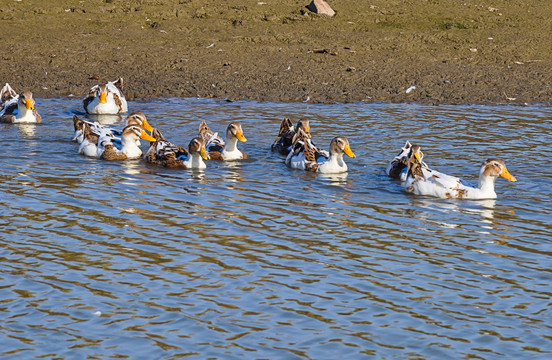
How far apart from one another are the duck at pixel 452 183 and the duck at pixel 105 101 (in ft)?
28.6

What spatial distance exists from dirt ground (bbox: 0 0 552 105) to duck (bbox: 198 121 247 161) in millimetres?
5657

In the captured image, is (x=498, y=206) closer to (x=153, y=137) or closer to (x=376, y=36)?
(x=153, y=137)

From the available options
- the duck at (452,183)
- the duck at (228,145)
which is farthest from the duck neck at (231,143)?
the duck at (452,183)

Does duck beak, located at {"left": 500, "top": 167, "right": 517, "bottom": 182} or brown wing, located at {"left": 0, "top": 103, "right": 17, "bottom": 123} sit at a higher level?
brown wing, located at {"left": 0, "top": 103, "right": 17, "bottom": 123}

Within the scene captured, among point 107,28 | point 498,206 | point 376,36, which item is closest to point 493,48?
point 376,36

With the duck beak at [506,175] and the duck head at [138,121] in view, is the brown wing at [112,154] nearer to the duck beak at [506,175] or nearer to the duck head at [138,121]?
the duck head at [138,121]

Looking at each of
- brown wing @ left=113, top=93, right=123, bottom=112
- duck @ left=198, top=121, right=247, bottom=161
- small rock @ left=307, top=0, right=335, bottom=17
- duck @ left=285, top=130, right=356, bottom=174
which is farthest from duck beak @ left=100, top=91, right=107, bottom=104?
small rock @ left=307, top=0, right=335, bottom=17

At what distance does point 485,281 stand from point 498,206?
3.42 m

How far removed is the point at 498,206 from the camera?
483 inches

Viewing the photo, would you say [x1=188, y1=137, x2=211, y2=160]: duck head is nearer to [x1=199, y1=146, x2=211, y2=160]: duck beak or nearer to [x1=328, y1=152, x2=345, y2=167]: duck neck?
[x1=199, y1=146, x2=211, y2=160]: duck beak

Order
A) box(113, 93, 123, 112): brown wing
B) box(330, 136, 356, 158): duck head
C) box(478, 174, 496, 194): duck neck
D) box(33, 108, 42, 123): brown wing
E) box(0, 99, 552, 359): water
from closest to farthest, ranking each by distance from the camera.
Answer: box(0, 99, 552, 359): water
box(478, 174, 496, 194): duck neck
box(330, 136, 356, 158): duck head
box(33, 108, 42, 123): brown wing
box(113, 93, 123, 112): brown wing

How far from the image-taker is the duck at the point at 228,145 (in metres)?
15.2

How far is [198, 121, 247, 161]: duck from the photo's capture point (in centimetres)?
1521

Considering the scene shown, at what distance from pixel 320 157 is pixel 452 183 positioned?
8.78 ft
